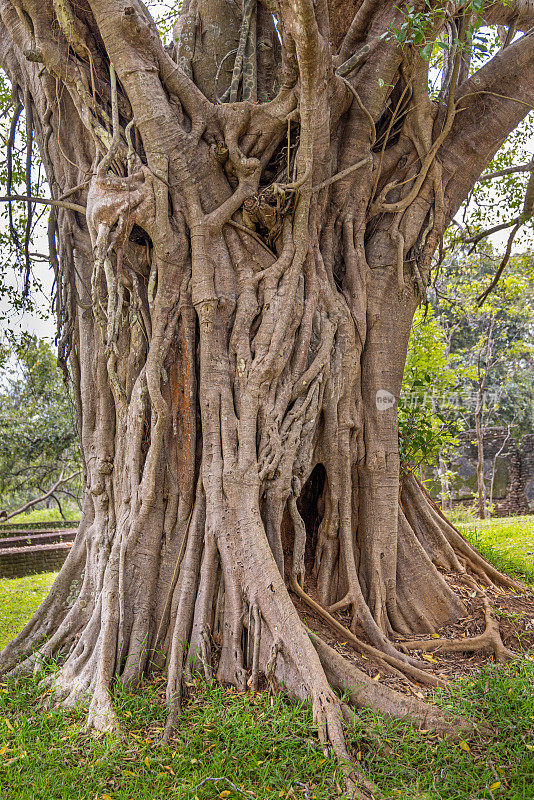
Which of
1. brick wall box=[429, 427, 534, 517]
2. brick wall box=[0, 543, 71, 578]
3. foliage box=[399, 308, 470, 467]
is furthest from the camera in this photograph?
brick wall box=[429, 427, 534, 517]

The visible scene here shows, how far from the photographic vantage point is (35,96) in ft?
14.8

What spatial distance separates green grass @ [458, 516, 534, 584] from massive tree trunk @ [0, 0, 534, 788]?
67.2 inches

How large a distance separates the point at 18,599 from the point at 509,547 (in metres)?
5.67

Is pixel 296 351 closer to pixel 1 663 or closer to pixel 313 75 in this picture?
pixel 313 75

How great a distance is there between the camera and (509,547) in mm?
6664

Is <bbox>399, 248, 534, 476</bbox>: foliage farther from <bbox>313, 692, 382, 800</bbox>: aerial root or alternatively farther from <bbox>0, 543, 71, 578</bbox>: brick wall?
<bbox>0, 543, 71, 578</bbox>: brick wall

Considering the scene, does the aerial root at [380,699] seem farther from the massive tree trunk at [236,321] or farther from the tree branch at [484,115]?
the tree branch at [484,115]

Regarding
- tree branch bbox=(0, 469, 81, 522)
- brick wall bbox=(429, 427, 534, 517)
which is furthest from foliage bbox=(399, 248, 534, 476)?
tree branch bbox=(0, 469, 81, 522)

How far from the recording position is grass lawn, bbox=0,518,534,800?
263 centimetres

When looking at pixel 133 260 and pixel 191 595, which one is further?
pixel 133 260

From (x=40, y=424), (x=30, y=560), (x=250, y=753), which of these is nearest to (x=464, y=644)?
(x=250, y=753)

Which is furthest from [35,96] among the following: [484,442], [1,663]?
[484,442]

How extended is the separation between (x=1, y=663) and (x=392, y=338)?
3.72 m

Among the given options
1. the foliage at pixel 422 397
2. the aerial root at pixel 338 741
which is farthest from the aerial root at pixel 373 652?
the foliage at pixel 422 397
